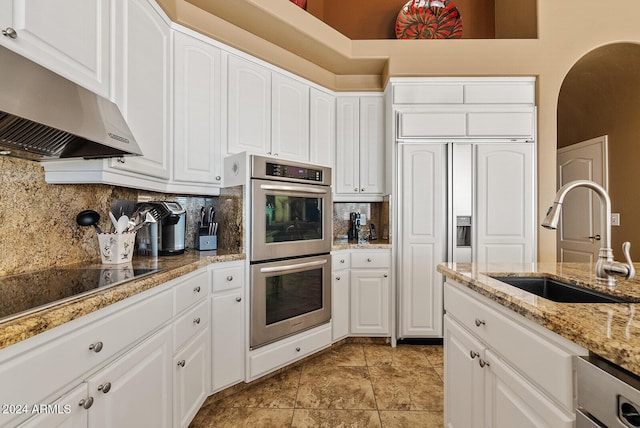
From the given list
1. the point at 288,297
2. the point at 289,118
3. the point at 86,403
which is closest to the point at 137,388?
the point at 86,403

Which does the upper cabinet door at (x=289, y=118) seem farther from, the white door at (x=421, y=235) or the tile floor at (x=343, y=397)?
the tile floor at (x=343, y=397)

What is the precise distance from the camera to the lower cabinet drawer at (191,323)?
1.50 metres

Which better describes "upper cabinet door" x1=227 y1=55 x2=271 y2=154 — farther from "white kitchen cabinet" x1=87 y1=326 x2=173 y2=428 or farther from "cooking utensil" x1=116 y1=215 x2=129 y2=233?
"white kitchen cabinet" x1=87 y1=326 x2=173 y2=428

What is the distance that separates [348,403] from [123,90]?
87.4 inches

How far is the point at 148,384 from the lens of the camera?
1259 mm

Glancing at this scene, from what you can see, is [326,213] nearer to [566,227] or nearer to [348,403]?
[348,403]

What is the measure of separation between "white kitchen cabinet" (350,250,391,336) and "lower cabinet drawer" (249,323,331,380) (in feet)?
1.23

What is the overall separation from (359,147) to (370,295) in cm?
147

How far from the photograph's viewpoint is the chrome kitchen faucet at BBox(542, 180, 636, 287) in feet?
3.63

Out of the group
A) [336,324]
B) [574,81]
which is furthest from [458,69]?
[336,324]

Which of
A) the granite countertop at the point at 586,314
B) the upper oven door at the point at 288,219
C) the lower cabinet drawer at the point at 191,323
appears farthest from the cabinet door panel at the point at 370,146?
the lower cabinet drawer at the point at 191,323

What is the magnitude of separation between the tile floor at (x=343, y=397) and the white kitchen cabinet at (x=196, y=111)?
1.52m

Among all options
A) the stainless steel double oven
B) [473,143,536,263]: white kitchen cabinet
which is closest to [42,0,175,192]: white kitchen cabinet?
the stainless steel double oven

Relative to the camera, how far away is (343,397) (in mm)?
2023
